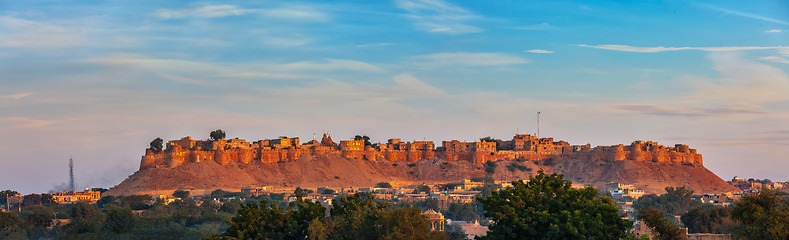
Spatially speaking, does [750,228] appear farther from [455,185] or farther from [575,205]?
[455,185]

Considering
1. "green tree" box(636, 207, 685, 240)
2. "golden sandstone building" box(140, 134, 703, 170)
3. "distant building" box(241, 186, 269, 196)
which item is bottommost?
"green tree" box(636, 207, 685, 240)

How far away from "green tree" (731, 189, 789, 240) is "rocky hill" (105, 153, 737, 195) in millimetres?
118251

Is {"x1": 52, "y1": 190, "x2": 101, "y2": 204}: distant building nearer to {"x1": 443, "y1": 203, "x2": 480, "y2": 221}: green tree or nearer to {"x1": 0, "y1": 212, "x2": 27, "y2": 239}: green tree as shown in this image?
{"x1": 443, "y1": 203, "x2": 480, "y2": 221}: green tree

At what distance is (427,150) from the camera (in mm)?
187750

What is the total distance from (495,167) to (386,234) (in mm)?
129240

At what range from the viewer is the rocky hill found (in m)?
163

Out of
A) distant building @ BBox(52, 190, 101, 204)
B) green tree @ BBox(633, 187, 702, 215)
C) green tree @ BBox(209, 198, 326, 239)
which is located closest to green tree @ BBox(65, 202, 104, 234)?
distant building @ BBox(52, 190, 101, 204)

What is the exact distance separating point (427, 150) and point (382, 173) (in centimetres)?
1269

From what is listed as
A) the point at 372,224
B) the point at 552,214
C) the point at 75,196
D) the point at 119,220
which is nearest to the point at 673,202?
the point at 119,220

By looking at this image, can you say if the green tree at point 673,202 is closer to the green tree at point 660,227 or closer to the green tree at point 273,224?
the green tree at point 273,224

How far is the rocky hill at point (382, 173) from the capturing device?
536 ft

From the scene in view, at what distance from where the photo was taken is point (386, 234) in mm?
51844

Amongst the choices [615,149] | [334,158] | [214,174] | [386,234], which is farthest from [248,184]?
[386,234]

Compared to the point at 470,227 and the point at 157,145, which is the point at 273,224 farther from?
the point at 157,145
